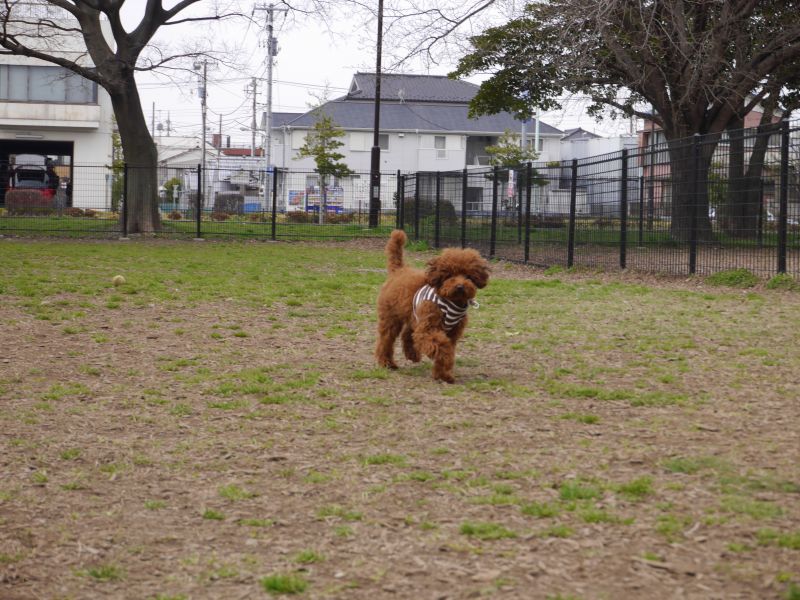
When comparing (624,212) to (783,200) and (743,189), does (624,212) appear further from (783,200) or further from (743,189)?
(783,200)

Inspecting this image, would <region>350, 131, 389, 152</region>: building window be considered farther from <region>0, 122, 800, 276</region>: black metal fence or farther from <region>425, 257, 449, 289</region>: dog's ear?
<region>425, 257, 449, 289</region>: dog's ear

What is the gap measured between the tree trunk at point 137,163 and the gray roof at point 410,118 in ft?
95.6

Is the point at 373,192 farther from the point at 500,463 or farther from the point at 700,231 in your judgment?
the point at 500,463


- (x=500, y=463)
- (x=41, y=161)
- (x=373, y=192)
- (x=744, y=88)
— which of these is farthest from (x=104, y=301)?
(x=41, y=161)

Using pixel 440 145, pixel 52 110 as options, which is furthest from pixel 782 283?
pixel 440 145

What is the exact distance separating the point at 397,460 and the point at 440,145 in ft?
164

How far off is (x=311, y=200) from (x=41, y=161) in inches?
783

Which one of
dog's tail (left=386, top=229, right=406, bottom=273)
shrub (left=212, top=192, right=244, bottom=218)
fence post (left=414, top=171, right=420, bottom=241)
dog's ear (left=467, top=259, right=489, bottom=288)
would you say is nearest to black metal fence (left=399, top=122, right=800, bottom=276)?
fence post (left=414, top=171, right=420, bottom=241)

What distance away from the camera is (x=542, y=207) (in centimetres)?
1555

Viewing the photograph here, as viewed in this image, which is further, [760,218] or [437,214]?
[437,214]

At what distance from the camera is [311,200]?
25.0 meters

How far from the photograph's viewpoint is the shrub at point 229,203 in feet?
76.0

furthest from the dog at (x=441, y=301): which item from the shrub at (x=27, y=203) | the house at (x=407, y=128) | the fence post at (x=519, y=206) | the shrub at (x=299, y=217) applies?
the house at (x=407, y=128)

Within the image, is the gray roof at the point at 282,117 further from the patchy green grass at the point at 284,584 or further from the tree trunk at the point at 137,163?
the patchy green grass at the point at 284,584
